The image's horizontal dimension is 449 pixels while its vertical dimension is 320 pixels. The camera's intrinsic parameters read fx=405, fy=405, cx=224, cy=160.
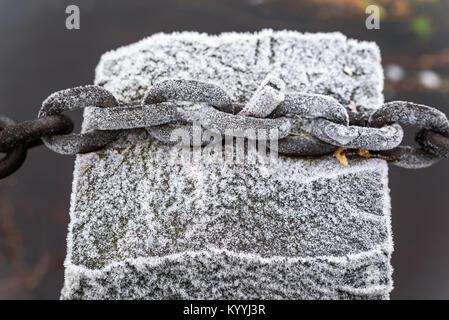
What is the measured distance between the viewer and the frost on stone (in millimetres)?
546

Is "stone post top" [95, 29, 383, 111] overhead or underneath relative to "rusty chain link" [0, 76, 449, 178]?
overhead

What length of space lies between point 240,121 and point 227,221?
0.14 meters

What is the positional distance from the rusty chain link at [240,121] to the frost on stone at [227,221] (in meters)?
0.02

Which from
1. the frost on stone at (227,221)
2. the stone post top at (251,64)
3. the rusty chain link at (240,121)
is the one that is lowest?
the frost on stone at (227,221)

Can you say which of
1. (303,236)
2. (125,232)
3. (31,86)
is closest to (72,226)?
(125,232)

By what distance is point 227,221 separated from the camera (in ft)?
1.83

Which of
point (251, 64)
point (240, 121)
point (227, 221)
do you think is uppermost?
point (251, 64)

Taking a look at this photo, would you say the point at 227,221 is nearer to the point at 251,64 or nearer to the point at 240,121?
the point at 240,121

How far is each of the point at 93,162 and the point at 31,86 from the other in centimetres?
45

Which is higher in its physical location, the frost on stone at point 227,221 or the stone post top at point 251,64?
the stone post top at point 251,64

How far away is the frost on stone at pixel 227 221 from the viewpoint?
1.79 feet

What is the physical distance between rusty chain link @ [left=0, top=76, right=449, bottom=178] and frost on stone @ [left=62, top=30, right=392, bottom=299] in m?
0.02

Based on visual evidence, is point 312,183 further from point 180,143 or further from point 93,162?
point 93,162

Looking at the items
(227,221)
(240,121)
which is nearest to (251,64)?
(240,121)
